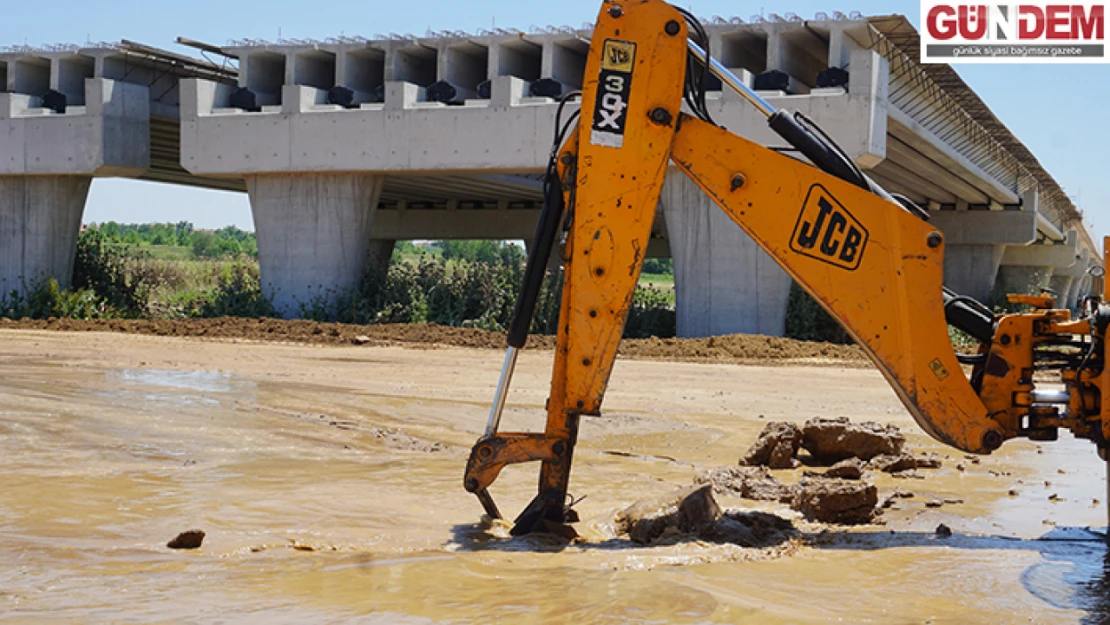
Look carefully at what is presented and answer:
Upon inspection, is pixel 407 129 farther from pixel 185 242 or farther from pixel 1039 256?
pixel 185 242

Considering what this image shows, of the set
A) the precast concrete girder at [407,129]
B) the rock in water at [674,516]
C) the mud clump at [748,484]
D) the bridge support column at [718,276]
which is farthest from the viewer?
the bridge support column at [718,276]

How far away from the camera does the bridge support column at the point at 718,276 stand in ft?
65.7

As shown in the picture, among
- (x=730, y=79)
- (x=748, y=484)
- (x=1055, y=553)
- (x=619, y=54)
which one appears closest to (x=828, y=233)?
(x=730, y=79)

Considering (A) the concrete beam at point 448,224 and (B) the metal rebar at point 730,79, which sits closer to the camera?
(B) the metal rebar at point 730,79

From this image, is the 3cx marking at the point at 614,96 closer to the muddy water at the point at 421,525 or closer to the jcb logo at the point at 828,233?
the jcb logo at the point at 828,233

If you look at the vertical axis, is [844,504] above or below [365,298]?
below

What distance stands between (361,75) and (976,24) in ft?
38.9

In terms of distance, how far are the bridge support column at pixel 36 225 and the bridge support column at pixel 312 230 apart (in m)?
4.92

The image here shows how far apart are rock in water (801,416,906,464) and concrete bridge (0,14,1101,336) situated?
35.0 ft

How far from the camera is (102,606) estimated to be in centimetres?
471

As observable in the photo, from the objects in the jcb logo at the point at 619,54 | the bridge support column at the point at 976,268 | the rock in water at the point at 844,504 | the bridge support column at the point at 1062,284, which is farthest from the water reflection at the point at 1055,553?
the bridge support column at the point at 1062,284

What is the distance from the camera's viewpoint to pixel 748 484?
25.0ft

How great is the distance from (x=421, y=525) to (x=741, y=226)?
2330 millimetres

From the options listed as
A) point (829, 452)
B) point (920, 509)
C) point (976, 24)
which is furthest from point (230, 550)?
point (976, 24)
